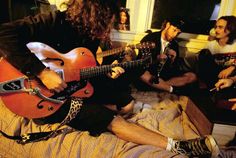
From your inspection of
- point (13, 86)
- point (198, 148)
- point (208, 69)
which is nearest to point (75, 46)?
point (13, 86)

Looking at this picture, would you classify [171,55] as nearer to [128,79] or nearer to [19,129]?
[128,79]

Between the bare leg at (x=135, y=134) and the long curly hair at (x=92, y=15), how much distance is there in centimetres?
56

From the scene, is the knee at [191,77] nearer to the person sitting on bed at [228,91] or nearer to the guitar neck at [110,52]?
the person sitting on bed at [228,91]

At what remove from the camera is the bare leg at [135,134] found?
125 cm

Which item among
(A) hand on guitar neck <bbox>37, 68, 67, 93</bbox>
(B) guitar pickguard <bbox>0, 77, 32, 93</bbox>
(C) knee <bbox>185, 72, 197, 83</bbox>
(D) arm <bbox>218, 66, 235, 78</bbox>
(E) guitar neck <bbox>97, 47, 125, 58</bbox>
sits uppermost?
(E) guitar neck <bbox>97, 47, 125, 58</bbox>

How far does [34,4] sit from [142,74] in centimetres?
125

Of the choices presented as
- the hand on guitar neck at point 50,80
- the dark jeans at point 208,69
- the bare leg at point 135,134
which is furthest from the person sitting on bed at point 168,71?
the hand on guitar neck at point 50,80

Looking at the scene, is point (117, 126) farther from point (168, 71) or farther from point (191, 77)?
point (191, 77)

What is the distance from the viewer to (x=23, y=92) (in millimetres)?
1262

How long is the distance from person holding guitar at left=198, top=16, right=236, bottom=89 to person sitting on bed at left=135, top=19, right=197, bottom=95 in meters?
0.18

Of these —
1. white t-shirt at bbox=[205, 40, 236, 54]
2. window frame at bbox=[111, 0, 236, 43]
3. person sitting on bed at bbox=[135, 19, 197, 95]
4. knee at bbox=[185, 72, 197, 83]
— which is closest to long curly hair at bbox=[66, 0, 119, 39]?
person sitting on bed at bbox=[135, 19, 197, 95]

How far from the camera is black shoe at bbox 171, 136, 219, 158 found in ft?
3.80

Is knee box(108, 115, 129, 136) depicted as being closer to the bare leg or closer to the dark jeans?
the bare leg

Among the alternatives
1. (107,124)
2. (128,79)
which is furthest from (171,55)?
(107,124)
